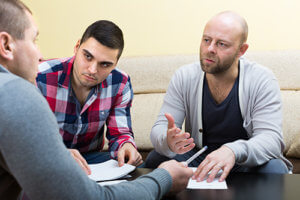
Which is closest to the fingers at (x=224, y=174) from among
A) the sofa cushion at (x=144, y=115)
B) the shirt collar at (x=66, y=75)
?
the shirt collar at (x=66, y=75)

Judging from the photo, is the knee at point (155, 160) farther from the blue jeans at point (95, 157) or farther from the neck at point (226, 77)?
the neck at point (226, 77)

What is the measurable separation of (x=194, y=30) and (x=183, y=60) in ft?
0.94

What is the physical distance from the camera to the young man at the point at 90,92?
1532 millimetres

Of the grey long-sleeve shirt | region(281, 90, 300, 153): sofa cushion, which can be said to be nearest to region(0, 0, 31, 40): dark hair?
the grey long-sleeve shirt

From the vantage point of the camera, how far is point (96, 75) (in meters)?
1.53

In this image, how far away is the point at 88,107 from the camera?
1.60 metres

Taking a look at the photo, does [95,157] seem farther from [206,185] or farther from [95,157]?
[206,185]

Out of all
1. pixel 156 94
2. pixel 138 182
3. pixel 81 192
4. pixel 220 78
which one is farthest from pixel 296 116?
pixel 81 192

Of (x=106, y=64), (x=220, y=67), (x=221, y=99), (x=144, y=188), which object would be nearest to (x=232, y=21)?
(x=220, y=67)

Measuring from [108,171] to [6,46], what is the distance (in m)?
0.60

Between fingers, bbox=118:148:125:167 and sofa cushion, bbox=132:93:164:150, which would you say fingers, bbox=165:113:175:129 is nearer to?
fingers, bbox=118:148:125:167

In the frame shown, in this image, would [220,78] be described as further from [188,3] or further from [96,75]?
[188,3]

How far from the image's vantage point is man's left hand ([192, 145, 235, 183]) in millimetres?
1101

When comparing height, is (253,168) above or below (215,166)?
below
